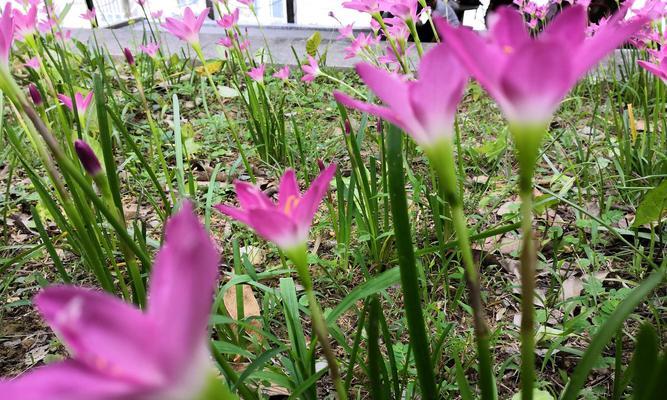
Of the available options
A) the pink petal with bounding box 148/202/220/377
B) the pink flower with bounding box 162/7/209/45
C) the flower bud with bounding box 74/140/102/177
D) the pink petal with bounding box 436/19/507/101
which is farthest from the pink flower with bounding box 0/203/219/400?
the pink flower with bounding box 162/7/209/45

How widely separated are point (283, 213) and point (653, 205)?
795 mm

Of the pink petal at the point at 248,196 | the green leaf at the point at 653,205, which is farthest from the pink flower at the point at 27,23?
the green leaf at the point at 653,205

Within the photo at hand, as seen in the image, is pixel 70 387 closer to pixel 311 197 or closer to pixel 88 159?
pixel 311 197

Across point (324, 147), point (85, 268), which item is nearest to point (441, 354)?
point (85, 268)

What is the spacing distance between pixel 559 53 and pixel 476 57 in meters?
0.04

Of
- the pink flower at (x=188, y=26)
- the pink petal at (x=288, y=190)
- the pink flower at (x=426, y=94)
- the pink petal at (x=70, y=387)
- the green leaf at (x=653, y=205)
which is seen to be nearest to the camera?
the pink petal at (x=70, y=387)

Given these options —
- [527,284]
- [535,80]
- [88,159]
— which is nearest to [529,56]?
[535,80]

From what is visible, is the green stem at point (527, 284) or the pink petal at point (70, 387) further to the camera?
the green stem at point (527, 284)

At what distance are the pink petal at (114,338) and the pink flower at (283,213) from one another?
17 cm

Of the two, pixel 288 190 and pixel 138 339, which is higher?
pixel 288 190

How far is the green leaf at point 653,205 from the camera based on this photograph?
86 cm

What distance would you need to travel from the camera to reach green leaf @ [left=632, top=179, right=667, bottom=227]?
86 cm

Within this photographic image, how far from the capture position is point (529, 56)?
247 mm

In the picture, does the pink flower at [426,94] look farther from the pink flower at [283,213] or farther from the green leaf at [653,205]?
the green leaf at [653,205]
